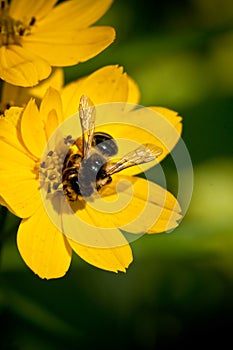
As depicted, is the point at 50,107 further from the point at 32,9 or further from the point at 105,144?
the point at 32,9

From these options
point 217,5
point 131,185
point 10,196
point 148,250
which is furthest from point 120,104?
point 217,5

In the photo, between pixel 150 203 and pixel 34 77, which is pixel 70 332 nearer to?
pixel 150 203

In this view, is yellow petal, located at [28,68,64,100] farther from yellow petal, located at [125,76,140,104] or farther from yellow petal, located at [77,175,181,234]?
yellow petal, located at [77,175,181,234]

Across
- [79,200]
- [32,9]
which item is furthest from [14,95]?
[79,200]

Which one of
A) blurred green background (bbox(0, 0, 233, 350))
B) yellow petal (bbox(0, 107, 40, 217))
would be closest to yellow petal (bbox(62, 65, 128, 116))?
yellow petal (bbox(0, 107, 40, 217))

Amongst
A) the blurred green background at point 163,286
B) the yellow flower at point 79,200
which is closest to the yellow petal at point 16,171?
the yellow flower at point 79,200
